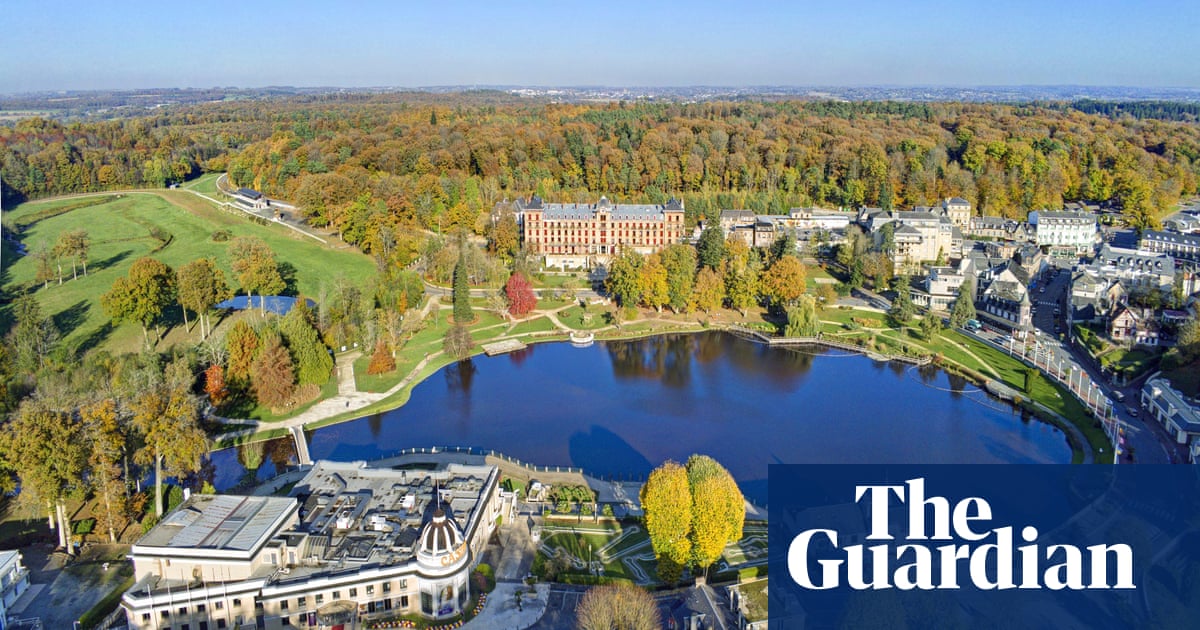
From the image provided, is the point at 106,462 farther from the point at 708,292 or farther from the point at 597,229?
the point at 597,229


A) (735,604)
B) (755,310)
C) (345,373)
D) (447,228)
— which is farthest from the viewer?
(447,228)

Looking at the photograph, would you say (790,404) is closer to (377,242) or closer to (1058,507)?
(1058,507)

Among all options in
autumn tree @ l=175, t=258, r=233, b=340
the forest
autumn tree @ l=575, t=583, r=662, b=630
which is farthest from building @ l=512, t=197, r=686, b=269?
autumn tree @ l=575, t=583, r=662, b=630

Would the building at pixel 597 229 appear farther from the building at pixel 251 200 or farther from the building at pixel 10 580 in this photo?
the building at pixel 10 580

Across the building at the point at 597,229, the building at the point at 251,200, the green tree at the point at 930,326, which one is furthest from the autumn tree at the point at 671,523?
the building at the point at 251,200

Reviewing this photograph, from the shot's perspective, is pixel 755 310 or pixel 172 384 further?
pixel 755 310

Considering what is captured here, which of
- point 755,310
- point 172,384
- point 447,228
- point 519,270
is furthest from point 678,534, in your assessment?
point 447,228
